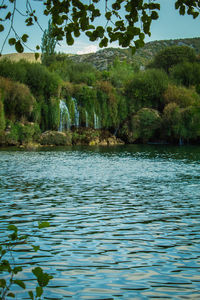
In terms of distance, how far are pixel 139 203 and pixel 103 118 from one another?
5668 centimetres

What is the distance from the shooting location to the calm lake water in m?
7.62

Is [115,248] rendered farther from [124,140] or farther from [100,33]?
[124,140]

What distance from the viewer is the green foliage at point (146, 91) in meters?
77.1

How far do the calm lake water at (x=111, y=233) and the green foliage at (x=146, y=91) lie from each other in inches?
2125

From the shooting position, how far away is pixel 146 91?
254 ft

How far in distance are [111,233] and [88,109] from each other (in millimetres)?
60705

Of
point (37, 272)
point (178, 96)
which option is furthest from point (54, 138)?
point (37, 272)

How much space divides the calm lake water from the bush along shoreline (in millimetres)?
39185

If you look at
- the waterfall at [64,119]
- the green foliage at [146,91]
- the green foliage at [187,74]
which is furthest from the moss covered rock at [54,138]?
the green foliage at [187,74]

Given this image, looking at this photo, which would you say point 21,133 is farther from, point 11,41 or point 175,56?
point 175,56

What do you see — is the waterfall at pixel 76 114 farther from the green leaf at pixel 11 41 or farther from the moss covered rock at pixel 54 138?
the green leaf at pixel 11 41

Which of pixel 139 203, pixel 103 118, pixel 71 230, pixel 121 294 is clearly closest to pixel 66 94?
pixel 103 118

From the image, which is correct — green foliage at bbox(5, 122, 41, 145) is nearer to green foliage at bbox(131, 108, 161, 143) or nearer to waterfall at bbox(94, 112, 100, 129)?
waterfall at bbox(94, 112, 100, 129)

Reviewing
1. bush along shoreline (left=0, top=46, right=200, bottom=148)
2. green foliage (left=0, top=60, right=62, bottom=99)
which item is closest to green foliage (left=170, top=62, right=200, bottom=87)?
bush along shoreline (left=0, top=46, right=200, bottom=148)
